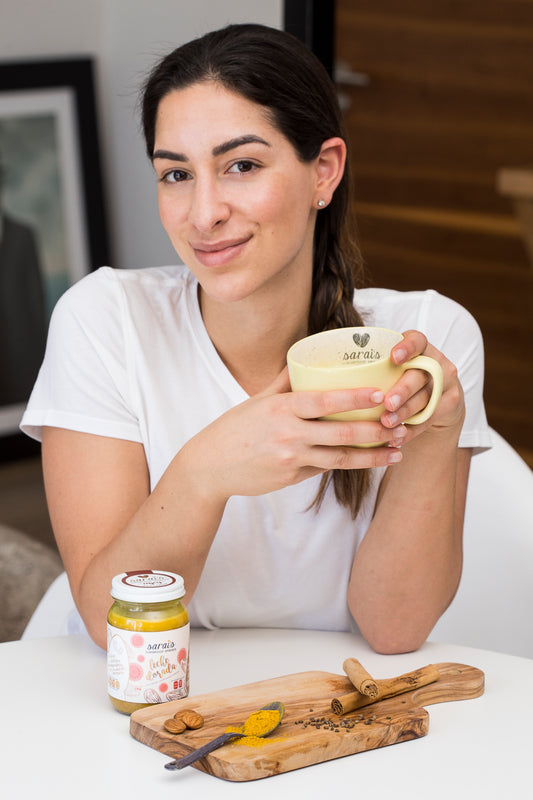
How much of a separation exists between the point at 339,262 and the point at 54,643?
0.68 metres

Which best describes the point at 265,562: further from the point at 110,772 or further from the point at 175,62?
Answer: the point at 175,62

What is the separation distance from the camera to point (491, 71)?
3975 mm

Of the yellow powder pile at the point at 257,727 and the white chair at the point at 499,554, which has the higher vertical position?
the yellow powder pile at the point at 257,727

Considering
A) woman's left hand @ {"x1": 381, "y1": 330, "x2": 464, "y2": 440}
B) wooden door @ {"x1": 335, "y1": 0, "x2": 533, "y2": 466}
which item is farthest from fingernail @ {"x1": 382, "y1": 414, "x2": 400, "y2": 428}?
wooden door @ {"x1": 335, "y1": 0, "x2": 533, "y2": 466}

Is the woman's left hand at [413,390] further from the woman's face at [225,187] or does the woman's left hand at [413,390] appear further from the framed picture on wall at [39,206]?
the framed picture on wall at [39,206]

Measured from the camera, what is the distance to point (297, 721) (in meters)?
0.99

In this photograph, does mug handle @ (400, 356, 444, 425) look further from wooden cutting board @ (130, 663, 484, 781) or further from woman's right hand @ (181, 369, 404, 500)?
wooden cutting board @ (130, 663, 484, 781)

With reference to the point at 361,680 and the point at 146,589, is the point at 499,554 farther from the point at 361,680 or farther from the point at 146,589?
the point at 146,589

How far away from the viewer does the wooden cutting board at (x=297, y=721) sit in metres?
0.92

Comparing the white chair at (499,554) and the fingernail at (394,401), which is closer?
the fingernail at (394,401)

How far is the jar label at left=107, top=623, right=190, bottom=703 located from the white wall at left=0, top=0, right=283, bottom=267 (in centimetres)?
201

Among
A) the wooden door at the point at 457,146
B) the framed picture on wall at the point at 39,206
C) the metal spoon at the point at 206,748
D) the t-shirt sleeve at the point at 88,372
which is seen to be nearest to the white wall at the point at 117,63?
the framed picture on wall at the point at 39,206

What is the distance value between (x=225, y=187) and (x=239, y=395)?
30 centimetres

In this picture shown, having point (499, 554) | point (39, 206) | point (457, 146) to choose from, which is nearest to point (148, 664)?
point (499, 554)
